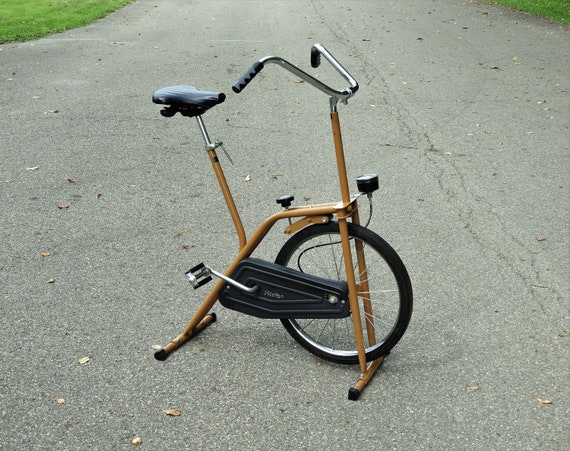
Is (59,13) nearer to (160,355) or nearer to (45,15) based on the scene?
(45,15)

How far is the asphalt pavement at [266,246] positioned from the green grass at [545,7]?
219 inches

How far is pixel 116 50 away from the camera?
46.8 feet

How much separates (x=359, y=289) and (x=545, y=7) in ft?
56.9

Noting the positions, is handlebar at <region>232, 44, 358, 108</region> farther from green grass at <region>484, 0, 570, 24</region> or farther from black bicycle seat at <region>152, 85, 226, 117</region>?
green grass at <region>484, 0, 570, 24</region>

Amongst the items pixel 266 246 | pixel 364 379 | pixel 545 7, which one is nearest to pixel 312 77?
pixel 364 379

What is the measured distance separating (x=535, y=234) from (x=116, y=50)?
9.88 meters

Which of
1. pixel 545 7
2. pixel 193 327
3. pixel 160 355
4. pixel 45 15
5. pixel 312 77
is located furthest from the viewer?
pixel 545 7

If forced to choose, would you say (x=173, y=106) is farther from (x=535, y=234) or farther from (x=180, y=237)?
(x=535, y=234)

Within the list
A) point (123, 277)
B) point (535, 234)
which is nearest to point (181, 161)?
point (123, 277)

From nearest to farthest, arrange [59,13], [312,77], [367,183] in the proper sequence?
[312,77] → [367,183] → [59,13]

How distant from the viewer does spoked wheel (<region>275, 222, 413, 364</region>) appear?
13.7ft

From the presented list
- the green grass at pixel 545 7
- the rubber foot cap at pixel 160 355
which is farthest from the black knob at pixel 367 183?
the green grass at pixel 545 7

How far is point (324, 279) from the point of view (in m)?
4.35

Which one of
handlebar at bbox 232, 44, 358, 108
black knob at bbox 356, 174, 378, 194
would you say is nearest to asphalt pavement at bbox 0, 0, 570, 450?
black knob at bbox 356, 174, 378, 194
